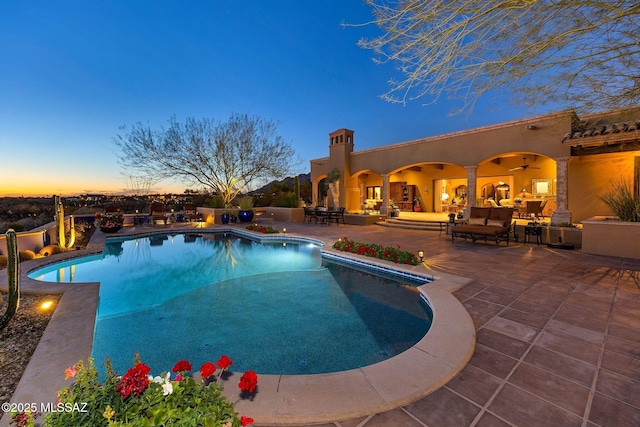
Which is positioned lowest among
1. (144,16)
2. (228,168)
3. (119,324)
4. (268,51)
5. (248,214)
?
(119,324)

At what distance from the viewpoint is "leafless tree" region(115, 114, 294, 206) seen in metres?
14.8

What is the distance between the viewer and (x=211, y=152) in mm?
15820

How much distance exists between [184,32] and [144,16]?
194 centimetres

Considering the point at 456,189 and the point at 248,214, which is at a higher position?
the point at 456,189

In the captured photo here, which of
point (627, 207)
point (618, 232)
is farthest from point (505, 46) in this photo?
point (627, 207)

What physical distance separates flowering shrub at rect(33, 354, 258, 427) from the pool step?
1092 cm

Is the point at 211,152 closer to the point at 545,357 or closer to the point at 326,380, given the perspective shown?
the point at 326,380

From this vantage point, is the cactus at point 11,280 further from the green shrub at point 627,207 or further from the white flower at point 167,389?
the green shrub at point 627,207

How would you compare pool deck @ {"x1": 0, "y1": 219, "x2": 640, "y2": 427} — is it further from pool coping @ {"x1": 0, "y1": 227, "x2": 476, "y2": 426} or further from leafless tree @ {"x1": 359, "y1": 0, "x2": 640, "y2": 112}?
leafless tree @ {"x1": 359, "y1": 0, "x2": 640, "y2": 112}

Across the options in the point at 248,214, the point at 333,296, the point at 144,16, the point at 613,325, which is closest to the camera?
the point at 613,325

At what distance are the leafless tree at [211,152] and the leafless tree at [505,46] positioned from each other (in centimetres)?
1350

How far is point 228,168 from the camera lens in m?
16.3

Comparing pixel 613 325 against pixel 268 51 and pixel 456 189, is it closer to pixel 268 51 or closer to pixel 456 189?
pixel 456 189

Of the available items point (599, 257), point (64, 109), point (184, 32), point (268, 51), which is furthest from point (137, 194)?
point (599, 257)
